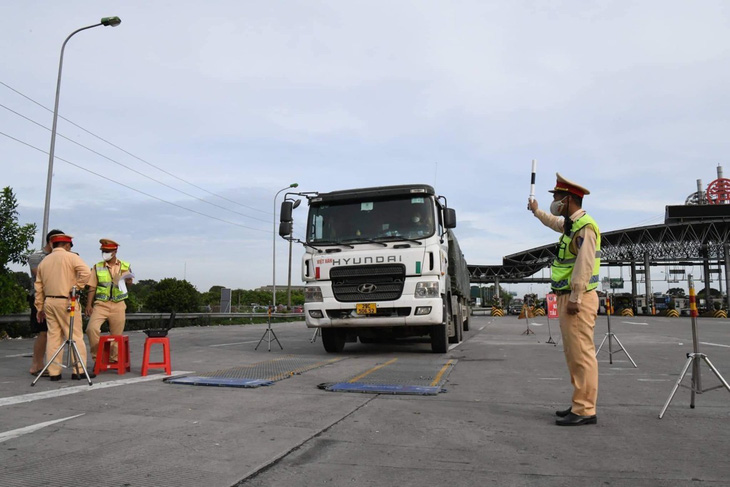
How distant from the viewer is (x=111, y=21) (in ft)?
57.9

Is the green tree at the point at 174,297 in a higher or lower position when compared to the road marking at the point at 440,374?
higher

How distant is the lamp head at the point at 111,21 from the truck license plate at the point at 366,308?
13.6 m

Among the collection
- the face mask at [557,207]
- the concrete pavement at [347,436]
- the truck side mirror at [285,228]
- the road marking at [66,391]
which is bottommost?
the concrete pavement at [347,436]

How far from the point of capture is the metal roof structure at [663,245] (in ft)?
183

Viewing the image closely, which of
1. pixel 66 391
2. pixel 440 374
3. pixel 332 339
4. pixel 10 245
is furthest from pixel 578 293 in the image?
pixel 10 245

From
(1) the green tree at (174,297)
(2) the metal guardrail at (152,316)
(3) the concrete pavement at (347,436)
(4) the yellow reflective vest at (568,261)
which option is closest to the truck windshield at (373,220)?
(3) the concrete pavement at (347,436)

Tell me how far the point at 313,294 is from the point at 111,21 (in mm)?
12954

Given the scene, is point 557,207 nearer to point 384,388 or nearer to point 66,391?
point 384,388

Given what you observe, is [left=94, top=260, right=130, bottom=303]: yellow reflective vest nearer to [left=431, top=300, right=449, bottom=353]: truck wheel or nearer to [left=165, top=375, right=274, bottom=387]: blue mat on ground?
[left=165, top=375, right=274, bottom=387]: blue mat on ground

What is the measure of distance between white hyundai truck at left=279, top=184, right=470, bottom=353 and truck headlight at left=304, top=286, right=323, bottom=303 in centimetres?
2

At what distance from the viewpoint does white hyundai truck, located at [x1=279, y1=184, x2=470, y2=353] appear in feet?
31.3

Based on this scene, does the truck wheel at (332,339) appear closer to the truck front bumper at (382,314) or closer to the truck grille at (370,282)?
the truck front bumper at (382,314)

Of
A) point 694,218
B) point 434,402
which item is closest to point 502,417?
point 434,402

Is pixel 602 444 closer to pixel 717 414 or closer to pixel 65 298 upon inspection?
pixel 717 414
